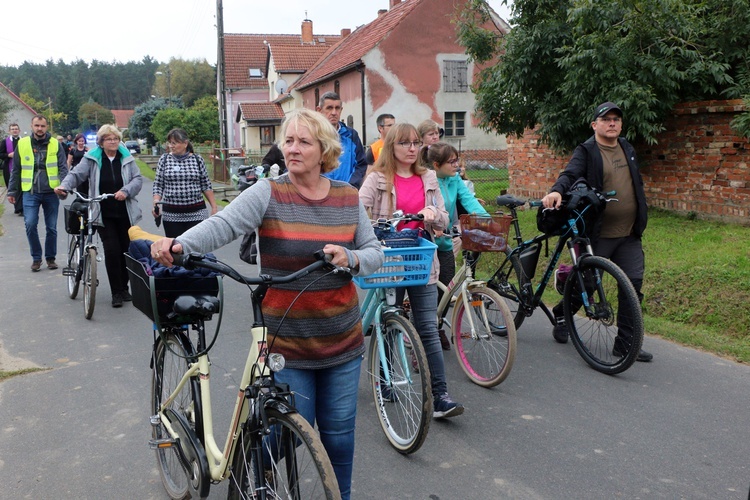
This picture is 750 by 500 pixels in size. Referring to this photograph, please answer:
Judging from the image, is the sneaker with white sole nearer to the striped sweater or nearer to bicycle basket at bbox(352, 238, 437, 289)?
bicycle basket at bbox(352, 238, 437, 289)

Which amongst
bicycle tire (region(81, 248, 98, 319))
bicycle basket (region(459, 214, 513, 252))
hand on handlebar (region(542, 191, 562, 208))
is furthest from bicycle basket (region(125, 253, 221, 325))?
bicycle tire (region(81, 248, 98, 319))

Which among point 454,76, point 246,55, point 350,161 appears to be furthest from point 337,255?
point 246,55

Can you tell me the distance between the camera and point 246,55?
196 feet

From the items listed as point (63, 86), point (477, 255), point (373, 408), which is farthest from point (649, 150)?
point (63, 86)

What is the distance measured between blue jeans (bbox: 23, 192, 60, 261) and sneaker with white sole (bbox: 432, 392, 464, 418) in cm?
792

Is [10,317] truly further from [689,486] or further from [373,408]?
[689,486]

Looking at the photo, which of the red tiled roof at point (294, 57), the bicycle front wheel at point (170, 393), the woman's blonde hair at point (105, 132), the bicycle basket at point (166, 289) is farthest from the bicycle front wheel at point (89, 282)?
the red tiled roof at point (294, 57)

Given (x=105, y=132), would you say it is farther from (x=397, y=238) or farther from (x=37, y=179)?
(x=397, y=238)

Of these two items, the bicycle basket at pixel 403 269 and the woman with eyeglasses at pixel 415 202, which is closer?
the bicycle basket at pixel 403 269

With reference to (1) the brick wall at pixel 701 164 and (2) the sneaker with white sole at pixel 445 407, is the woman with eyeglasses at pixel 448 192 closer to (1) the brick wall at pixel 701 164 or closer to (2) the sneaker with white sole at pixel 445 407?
(2) the sneaker with white sole at pixel 445 407

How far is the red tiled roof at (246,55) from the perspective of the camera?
58500 millimetres

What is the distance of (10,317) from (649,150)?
968 centimetres

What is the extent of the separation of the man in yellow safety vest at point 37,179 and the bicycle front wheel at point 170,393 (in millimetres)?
7534

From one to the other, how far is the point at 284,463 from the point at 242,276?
0.72m
